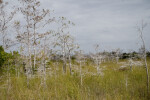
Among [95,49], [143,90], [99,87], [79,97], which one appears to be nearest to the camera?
[79,97]

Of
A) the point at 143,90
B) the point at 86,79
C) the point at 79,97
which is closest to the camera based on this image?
the point at 79,97

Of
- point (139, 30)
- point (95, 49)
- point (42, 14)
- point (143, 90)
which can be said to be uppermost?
point (42, 14)

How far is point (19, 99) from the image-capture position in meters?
5.36

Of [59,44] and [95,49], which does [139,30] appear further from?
[59,44]

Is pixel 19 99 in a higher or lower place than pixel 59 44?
lower

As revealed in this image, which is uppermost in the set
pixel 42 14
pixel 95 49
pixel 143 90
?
pixel 42 14

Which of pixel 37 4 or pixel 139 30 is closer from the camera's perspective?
pixel 139 30

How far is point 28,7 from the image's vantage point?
1426 centimetres

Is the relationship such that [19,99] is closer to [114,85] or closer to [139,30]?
[114,85]

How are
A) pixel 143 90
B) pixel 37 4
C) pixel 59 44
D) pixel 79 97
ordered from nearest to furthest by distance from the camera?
pixel 79 97
pixel 143 90
pixel 59 44
pixel 37 4

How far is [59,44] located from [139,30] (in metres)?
8.59

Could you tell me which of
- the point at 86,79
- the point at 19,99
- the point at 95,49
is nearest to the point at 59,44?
the point at 95,49

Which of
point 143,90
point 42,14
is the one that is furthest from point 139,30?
point 42,14

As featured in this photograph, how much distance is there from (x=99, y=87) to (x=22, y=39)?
1140 centimetres
